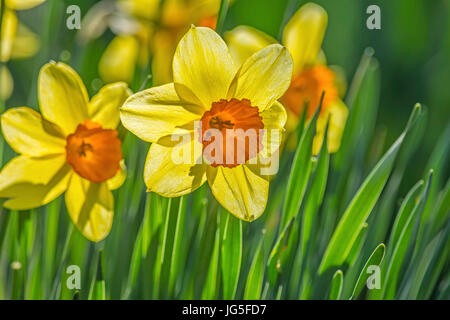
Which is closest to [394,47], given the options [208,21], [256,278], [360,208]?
[208,21]

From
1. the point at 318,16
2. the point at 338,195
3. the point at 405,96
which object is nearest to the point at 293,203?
the point at 338,195

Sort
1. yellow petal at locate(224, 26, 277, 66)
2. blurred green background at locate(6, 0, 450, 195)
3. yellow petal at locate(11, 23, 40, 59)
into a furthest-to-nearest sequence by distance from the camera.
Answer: blurred green background at locate(6, 0, 450, 195) < yellow petal at locate(11, 23, 40, 59) < yellow petal at locate(224, 26, 277, 66)

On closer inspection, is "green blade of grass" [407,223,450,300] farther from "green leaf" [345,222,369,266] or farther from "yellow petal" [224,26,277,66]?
"yellow petal" [224,26,277,66]

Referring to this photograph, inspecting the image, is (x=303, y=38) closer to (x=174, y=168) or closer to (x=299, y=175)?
(x=299, y=175)

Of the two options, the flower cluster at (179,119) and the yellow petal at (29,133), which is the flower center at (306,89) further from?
the yellow petal at (29,133)

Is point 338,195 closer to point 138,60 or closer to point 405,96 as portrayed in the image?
point 138,60

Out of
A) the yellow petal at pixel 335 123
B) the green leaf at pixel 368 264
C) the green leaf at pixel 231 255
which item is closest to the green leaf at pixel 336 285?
Answer: the green leaf at pixel 368 264

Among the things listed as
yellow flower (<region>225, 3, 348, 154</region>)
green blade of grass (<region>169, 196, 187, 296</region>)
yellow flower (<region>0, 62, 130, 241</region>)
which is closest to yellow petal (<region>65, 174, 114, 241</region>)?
yellow flower (<region>0, 62, 130, 241</region>)

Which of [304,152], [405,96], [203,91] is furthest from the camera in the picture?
[405,96]
